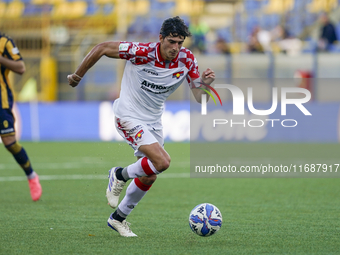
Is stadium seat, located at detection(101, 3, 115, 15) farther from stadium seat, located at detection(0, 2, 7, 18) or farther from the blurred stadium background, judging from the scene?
stadium seat, located at detection(0, 2, 7, 18)

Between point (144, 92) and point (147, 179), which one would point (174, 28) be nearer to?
point (144, 92)

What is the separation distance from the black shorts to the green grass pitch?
0.90 meters

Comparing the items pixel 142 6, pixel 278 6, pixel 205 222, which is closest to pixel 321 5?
pixel 278 6

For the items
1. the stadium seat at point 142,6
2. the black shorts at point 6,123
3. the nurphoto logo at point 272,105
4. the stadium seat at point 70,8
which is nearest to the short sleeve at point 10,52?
the black shorts at point 6,123

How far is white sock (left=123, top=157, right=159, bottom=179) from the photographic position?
16.7ft

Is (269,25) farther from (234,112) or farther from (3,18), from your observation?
(3,18)

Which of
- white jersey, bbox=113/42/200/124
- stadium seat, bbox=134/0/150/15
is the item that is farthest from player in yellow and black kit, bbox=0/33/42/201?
stadium seat, bbox=134/0/150/15

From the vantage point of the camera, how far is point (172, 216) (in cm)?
632

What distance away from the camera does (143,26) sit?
2316 centimetres

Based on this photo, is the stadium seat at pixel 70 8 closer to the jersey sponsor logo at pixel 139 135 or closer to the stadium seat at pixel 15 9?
the stadium seat at pixel 15 9

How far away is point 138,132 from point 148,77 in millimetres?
539

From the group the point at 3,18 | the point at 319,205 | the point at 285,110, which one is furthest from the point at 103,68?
the point at 319,205

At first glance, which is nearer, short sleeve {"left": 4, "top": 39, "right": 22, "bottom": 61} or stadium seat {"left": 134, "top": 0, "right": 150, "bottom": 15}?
short sleeve {"left": 4, "top": 39, "right": 22, "bottom": 61}

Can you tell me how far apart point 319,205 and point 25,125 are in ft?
42.9
